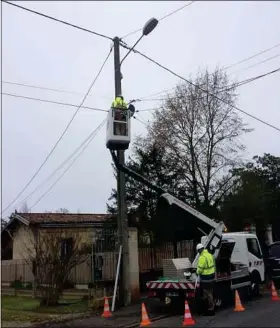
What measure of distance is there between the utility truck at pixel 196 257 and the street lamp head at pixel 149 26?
3.36 meters

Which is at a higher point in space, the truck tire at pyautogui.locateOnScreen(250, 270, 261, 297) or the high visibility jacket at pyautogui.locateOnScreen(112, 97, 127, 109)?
the high visibility jacket at pyautogui.locateOnScreen(112, 97, 127, 109)

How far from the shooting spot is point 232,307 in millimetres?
15469

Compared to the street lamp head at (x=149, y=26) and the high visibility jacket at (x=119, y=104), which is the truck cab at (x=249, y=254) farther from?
the street lamp head at (x=149, y=26)

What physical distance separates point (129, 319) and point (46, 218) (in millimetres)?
18073

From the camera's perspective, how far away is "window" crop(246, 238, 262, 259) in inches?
736

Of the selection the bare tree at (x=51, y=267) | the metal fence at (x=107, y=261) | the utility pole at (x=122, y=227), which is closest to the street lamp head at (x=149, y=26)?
the utility pole at (x=122, y=227)

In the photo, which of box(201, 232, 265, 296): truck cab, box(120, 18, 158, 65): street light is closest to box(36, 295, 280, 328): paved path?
box(201, 232, 265, 296): truck cab

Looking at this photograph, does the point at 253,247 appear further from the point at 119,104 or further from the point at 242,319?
the point at 119,104

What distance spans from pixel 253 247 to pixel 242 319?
21.4 feet

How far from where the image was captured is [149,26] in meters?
16.5

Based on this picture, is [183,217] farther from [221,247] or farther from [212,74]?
[212,74]

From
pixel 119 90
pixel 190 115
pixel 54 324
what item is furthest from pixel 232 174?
pixel 54 324

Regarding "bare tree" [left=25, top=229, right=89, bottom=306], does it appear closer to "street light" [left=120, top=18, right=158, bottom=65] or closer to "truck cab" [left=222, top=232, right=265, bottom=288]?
"truck cab" [left=222, top=232, right=265, bottom=288]

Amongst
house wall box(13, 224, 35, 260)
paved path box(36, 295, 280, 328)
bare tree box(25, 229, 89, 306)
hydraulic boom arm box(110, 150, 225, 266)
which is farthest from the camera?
house wall box(13, 224, 35, 260)
